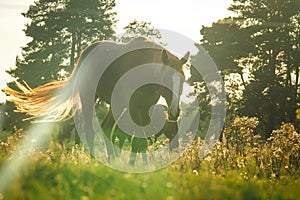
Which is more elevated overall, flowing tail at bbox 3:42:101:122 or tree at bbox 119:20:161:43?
tree at bbox 119:20:161:43

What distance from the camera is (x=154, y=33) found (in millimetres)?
36094

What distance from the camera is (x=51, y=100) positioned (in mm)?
10523

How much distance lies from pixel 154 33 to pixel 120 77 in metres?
26.7

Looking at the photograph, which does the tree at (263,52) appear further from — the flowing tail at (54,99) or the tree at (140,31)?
the flowing tail at (54,99)

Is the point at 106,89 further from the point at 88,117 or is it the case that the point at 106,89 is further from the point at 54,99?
the point at 54,99

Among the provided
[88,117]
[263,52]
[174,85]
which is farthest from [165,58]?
[263,52]

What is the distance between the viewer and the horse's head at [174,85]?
9.12 m

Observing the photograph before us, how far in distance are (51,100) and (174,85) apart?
9.46 ft

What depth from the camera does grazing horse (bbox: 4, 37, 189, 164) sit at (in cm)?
927

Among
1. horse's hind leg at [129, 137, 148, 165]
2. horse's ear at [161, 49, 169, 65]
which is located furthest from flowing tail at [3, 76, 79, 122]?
horse's ear at [161, 49, 169, 65]

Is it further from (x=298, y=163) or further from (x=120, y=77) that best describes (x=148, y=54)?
(x=298, y=163)

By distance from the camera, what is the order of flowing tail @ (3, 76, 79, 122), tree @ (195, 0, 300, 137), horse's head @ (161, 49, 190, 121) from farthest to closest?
tree @ (195, 0, 300, 137), flowing tail @ (3, 76, 79, 122), horse's head @ (161, 49, 190, 121)

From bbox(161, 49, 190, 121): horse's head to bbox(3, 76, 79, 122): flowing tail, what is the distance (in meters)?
2.39

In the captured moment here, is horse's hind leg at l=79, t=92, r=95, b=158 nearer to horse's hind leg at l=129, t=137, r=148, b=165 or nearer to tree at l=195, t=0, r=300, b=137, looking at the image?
horse's hind leg at l=129, t=137, r=148, b=165
